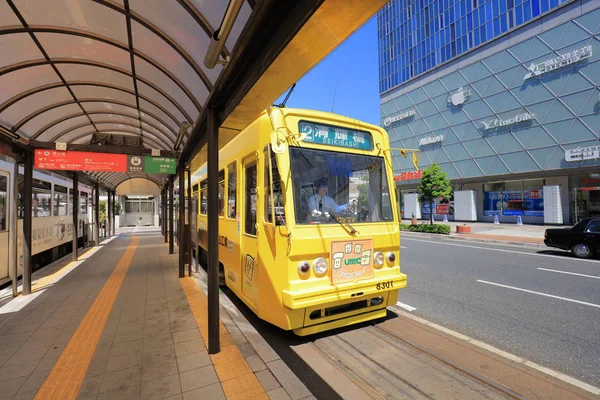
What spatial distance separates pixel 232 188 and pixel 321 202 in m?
1.93

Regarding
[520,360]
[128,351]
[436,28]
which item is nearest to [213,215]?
[128,351]

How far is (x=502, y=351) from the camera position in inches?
139

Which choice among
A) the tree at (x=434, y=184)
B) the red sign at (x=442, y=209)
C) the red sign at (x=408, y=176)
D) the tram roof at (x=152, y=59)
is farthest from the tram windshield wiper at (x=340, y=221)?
the red sign at (x=408, y=176)

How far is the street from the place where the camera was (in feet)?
11.9

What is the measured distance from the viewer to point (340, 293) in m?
3.54

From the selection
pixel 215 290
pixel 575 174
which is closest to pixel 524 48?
pixel 575 174

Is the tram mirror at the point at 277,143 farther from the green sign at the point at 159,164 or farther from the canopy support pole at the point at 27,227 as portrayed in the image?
the canopy support pole at the point at 27,227

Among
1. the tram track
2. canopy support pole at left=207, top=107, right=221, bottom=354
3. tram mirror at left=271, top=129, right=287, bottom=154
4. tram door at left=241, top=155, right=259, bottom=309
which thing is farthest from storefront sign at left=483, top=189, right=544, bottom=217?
canopy support pole at left=207, top=107, right=221, bottom=354

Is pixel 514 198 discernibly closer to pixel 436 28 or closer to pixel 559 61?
pixel 559 61

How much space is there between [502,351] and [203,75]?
5.14m

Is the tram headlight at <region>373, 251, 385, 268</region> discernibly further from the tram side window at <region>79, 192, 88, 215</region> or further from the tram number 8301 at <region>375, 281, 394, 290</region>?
the tram side window at <region>79, 192, 88, 215</region>

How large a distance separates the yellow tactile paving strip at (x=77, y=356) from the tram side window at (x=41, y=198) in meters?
4.29

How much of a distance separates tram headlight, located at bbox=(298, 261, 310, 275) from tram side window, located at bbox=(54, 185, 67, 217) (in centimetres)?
988

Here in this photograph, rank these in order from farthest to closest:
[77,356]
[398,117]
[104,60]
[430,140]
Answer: [398,117], [430,140], [104,60], [77,356]
